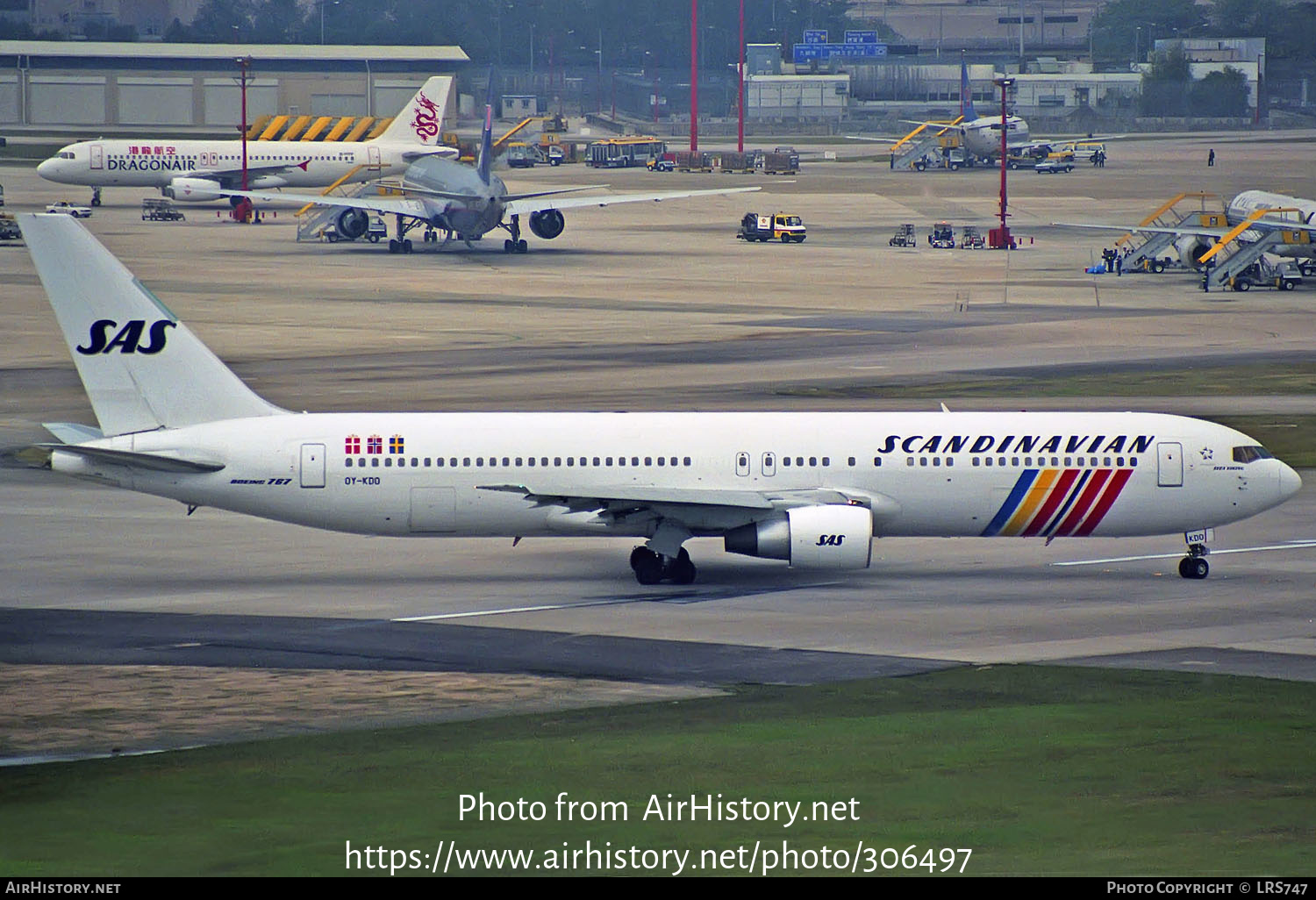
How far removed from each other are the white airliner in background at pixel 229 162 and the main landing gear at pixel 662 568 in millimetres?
130029

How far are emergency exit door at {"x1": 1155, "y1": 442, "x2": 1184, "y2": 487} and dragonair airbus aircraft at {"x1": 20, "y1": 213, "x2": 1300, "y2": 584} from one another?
0.04m

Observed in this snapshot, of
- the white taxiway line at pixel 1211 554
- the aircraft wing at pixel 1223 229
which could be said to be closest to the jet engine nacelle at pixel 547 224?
the aircraft wing at pixel 1223 229

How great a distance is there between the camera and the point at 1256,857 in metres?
22.8

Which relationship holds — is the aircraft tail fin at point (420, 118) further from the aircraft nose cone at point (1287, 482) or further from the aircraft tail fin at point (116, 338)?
the aircraft nose cone at point (1287, 482)

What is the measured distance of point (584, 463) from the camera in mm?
46719

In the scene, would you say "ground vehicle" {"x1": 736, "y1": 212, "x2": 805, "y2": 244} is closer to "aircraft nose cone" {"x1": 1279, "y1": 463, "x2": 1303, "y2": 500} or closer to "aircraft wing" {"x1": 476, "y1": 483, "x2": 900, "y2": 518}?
"aircraft nose cone" {"x1": 1279, "y1": 463, "x2": 1303, "y2": 500}

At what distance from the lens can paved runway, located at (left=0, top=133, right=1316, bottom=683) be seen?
4012 centimetres

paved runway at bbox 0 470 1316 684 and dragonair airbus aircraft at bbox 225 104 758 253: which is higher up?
dragonair airbus aircraft at bbox 225 104 758 253

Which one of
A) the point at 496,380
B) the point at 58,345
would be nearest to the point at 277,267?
the point at 58,345

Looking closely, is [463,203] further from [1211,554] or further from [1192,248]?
[1211,554]

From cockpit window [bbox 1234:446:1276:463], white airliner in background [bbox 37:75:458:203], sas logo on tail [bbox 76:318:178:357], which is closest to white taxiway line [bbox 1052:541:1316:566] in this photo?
cockpit window [bbox 1234:446:1276:463]

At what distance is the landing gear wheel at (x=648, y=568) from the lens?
46.4 meters

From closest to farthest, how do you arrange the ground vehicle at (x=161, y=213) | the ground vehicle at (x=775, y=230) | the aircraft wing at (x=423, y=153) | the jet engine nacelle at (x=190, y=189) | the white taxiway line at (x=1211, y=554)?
the white taxiway line at (x=1211, y=554), the ground vehicle at (x=775, y=230), the ground vehicle at (x=161, y=213), the jet engine nacelle at (x=190, y=189), the aircraft wing at (x=423, y=153)

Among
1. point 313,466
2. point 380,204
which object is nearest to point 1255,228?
point 380,204
